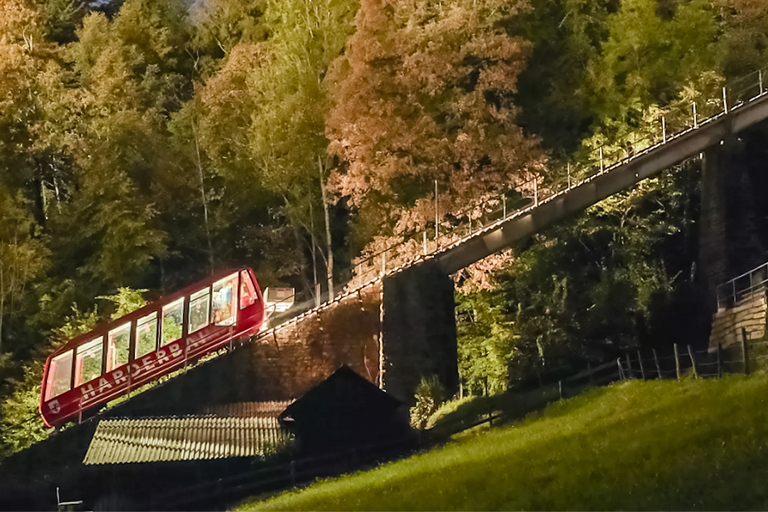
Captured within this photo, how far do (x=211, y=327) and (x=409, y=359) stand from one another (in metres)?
4.30

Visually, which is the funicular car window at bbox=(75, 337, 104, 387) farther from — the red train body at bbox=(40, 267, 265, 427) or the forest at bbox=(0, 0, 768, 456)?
the forest at bbox=(0, 0, 768, 456)

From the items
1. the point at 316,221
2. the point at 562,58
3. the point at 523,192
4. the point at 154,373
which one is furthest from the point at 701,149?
the point at 154,373

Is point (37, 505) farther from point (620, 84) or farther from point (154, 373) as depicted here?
point (620, 84)

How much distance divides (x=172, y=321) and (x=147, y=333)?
23.0 inches

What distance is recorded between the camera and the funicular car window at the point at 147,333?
1784cm

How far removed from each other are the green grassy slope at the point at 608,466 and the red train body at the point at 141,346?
5.21m

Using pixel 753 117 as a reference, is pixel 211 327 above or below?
below

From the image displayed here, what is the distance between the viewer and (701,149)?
19.3m

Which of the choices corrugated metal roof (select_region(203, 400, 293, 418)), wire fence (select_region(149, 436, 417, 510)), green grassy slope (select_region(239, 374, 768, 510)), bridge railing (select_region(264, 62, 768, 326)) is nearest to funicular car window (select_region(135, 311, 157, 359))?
corrugated metal roof (select_region(203, 400, 293, 418))

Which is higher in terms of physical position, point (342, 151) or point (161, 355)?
point (342, 151)

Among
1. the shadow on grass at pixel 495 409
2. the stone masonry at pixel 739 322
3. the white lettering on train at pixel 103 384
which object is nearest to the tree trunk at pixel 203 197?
the white lettering on train at pixel 103 384

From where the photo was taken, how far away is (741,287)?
61.3 feet

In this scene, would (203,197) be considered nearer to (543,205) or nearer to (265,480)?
(543,205)

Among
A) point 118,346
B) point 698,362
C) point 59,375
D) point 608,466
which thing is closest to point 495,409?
point 698,362
